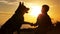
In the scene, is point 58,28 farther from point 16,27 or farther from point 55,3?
point 55,3

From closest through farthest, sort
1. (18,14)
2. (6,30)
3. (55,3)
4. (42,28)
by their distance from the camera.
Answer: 1. (42,28)
2. (6,30)
3. (18,14)
4. (55,3)

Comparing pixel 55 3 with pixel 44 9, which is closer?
pixel 44 9

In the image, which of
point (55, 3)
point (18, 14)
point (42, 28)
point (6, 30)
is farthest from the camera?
point (55, 3)

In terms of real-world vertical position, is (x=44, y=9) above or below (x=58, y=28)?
above

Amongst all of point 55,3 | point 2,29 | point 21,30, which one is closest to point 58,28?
point 21,30

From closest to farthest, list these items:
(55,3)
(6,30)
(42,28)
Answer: (42,28) → (6,30) → (55,3)

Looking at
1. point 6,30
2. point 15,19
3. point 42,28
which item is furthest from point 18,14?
point 42,28

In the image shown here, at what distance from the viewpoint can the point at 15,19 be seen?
6.23m

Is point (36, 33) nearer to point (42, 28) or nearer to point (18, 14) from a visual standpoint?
point (42, 28)

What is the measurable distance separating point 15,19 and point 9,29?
368 mm

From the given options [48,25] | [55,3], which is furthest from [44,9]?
[55,3]

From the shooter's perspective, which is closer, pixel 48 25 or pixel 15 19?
pixel 48 25

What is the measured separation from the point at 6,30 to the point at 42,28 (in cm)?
102

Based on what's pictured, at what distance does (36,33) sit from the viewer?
5.62 meters
